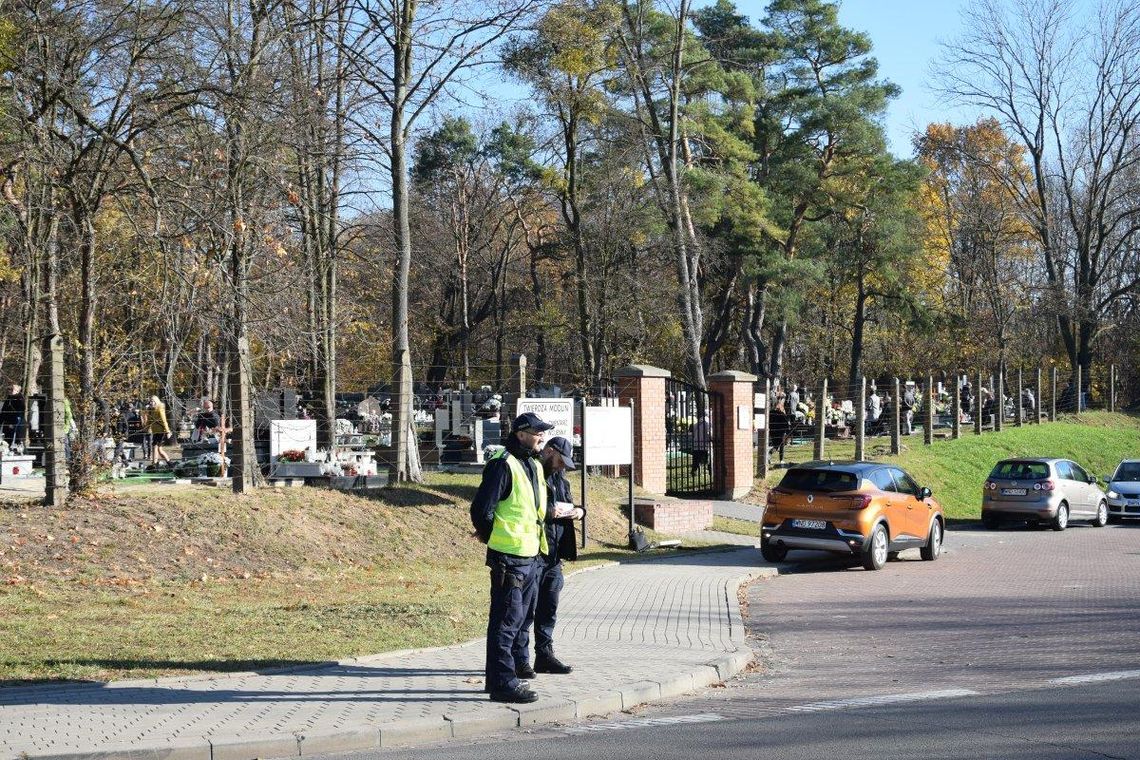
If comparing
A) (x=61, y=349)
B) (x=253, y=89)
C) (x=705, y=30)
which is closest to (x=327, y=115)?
(x=253, y=89)

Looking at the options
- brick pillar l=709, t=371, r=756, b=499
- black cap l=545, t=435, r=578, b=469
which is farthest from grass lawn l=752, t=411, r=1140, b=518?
black cap l=545, t=435, r=578, b=469

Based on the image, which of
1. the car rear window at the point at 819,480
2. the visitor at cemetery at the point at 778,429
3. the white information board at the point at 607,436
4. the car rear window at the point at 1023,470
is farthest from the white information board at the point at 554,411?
the visitor at cemetery at the point at 778,429

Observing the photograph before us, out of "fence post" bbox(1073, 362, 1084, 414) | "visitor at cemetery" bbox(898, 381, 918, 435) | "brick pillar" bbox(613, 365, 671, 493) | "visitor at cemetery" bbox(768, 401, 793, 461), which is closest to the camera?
"brick pillar" bbox(613, 365, 671, 493)

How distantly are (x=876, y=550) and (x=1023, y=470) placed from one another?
11068 millimetres

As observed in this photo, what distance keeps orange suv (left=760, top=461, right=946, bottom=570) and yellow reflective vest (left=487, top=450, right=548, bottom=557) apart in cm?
1018

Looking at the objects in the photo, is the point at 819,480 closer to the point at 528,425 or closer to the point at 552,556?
the point at 552,556

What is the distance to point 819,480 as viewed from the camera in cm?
1842

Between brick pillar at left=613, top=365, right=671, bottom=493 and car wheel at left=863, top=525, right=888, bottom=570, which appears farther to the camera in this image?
brick pillar at left=613, top=365, right=671, bottom=493

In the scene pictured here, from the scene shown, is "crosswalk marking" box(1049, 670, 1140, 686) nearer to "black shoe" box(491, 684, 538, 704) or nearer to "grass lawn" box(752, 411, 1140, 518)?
"black shoe" box(491, 684, 538, 704)

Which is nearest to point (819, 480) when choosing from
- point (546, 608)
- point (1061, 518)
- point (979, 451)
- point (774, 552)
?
point (774, 552)

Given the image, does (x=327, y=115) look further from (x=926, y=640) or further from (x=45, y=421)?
(x=926, y=640)

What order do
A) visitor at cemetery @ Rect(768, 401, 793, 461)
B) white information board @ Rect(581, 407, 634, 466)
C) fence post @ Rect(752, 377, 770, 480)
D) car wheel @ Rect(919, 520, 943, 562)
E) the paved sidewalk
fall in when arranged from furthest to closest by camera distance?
visitor at cemetery @ Rect(768, 401, 793, 461) < fence post @ Rect(752, 377, 770, 480) < car wheel @ Rect(919, 520, 943, 562) < white information board @ Rect(581, 407, 634, 466) < the paved sidewalk

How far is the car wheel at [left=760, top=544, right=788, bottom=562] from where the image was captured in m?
18.4

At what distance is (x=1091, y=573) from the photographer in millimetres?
18562
